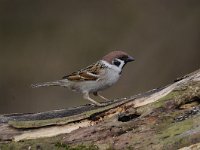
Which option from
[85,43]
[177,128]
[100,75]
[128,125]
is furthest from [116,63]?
[85,43]

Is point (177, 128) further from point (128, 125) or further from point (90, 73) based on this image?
point (90, 73)

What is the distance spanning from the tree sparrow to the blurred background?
624 centimetres

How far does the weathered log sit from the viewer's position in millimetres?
7062

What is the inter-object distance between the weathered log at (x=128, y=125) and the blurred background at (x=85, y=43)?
26.9 ft

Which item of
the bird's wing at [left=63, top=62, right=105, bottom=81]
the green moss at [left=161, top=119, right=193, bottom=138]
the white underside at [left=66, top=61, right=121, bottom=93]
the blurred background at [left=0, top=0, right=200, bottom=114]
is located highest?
the blurred background at [left=0, top=0, right=200, bottom=114]

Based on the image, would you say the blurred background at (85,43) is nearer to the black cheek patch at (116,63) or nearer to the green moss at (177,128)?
the black cheek patch at (116,63)

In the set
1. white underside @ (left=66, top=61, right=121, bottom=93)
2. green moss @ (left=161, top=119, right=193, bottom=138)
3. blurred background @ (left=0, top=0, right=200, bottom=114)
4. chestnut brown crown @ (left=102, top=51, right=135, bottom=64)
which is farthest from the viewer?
blurred background @ (left=0, top=0, right=200, bottom=114)

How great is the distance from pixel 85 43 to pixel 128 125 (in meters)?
11.4

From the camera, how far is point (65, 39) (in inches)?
755

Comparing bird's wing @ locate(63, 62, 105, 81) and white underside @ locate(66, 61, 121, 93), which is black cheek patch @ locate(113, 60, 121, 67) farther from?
bird's wing @ locate(63, 62, 105, 81)

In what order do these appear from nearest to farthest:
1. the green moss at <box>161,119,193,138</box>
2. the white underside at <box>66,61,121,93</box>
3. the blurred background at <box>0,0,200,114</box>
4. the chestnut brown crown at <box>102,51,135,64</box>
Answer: the green moss at <box>161,119,193,138</box> → the chestnut brown crown at <box>102,51,135,64</box> → the white underside at <box>66,61,121,93</box> → the blurred background at <box>0,0,200,114</box>

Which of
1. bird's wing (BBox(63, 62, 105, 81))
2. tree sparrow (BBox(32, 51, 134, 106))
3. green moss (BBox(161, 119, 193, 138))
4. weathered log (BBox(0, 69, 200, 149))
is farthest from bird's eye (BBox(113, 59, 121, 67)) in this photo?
green moss (BBox(161, 119, 193, 138))

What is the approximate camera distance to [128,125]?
731 cm

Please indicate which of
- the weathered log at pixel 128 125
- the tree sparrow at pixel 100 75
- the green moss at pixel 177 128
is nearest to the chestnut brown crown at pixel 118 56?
the tree sparrow at pixel 100 75
